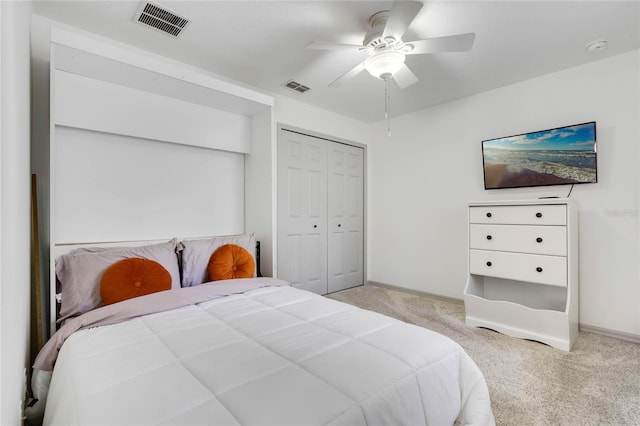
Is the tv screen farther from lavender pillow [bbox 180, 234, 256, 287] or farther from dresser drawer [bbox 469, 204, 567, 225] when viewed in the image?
lavender pillow [bbox 180, 234, 256, 287]

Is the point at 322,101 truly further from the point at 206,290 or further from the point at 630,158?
the point at 630,158

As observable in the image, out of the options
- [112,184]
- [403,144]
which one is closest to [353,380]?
[112,184]

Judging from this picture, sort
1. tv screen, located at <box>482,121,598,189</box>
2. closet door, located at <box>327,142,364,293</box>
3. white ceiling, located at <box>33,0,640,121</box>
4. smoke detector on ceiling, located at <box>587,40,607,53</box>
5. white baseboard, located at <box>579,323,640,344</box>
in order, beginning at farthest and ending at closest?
closet door, located at <box>327,142,364,293</box> < tv screen, located at <box>482,121,598,189</box> < white baseboard, located at <box>579,323,640,344</box> < smoke detector on ceiling, located at <box>587,40,607,53</box> < white ceiling, located at <box>33,0,640,121</box>

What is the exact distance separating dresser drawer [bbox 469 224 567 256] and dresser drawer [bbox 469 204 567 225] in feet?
0.15

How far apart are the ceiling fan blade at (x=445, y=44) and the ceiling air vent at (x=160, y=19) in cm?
165

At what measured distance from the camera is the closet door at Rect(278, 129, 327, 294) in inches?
136

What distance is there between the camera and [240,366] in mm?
1149

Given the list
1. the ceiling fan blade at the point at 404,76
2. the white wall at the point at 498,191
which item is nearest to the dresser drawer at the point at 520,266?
the white wall at the point at 498,191

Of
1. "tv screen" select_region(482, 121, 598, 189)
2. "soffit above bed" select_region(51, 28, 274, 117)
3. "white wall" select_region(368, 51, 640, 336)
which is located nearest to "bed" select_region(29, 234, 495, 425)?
"soffit above bed" select_region(51, 28, 274, 117)

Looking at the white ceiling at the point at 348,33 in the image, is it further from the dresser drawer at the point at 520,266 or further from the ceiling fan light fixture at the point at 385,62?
the dresser drawer at the point at 520,266

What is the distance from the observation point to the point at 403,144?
4.11 meters

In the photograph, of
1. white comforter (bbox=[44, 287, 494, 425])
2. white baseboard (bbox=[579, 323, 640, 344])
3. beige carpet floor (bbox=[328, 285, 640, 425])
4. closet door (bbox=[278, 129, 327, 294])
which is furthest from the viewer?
closet door (bbox=[278, 129, 327, 294])

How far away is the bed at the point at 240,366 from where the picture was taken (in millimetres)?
923

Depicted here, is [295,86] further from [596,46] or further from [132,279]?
[596,46]
